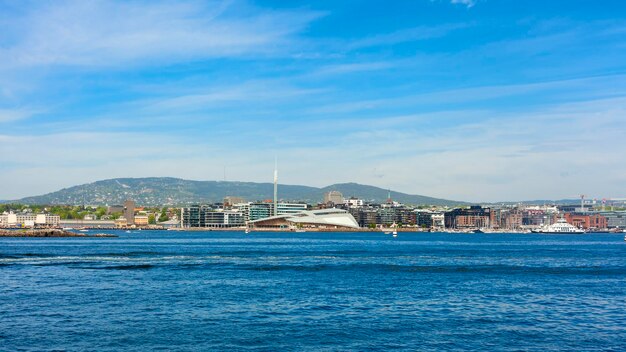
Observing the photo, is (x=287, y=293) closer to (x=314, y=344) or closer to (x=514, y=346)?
(x=314, y=344)

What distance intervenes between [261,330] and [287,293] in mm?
9819

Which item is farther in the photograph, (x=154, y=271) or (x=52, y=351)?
(x=154, y=271)

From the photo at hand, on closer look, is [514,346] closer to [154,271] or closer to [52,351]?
[52,351]

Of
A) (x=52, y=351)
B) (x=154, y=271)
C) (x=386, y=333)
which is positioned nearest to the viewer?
(x=52, y=351)

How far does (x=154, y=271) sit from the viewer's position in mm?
45688

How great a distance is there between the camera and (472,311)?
90.6 ft

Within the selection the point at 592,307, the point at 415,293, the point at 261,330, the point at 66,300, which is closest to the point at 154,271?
the point at 66,300

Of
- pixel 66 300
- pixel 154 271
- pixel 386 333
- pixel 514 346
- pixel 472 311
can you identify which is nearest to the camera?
pixel 514 346

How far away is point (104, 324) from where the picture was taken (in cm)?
2428

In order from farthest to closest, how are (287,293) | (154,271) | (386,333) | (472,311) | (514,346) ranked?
(154,271) < (287,293) < (472,311) < (386,333) < (514,346)

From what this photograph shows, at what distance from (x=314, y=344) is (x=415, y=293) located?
13.3m

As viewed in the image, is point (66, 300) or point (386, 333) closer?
point (386, 333)

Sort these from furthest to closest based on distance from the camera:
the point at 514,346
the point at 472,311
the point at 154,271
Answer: the point at 154,271 → the point at 472,311 → the point at 514,346

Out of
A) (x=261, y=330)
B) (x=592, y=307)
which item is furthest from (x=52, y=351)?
(x=592, y=307)
